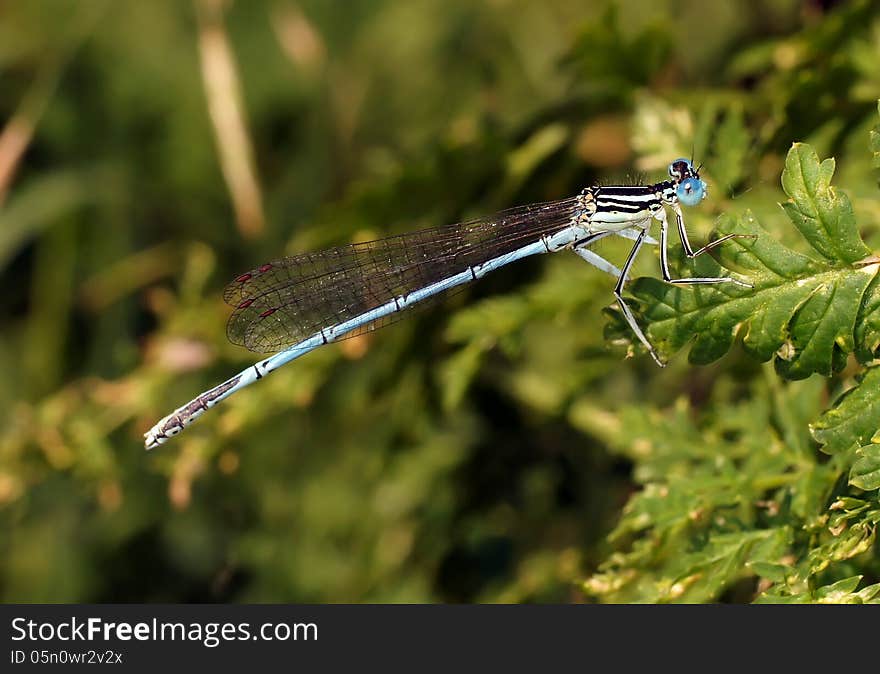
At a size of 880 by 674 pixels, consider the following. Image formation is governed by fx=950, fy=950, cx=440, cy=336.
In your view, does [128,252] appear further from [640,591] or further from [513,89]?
[640,591]

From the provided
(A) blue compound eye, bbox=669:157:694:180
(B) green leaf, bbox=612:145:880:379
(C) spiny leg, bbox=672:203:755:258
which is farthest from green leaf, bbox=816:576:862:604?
(A) blue compound eye, bbox=669:157:694:180

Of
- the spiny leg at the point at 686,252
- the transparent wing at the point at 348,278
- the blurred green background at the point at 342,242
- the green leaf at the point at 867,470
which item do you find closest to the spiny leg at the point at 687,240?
the spiny leg at the point at 686,252

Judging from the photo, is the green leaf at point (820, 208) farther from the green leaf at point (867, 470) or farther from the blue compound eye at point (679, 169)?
the blue compound eye at point (679, 169)

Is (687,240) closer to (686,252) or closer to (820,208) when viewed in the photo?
(686,252)

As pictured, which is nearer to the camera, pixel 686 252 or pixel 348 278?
pixel 686 252

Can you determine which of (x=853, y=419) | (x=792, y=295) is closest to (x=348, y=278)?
(x=792, y=295)

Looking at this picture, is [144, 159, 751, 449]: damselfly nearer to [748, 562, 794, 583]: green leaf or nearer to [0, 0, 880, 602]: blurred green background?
[0, 0, 880, 602]: blurred green background
